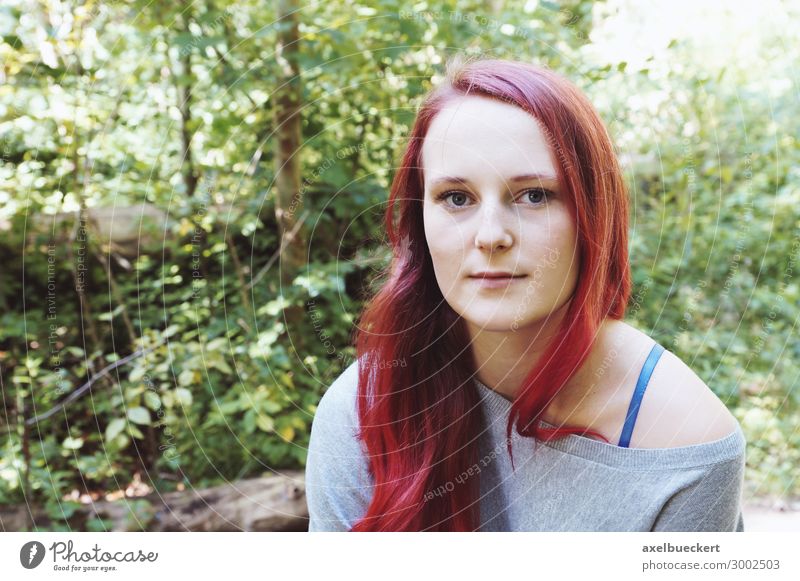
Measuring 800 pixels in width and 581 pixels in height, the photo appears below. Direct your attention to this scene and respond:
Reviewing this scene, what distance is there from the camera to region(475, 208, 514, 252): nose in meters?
0.47

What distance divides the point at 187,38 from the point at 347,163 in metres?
0.24

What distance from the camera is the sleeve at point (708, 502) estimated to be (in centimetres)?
48

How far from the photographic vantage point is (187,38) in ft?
2.54

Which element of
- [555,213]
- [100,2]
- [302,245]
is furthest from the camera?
[302,245]

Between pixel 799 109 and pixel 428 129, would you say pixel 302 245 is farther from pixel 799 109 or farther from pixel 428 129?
pixel 799 109

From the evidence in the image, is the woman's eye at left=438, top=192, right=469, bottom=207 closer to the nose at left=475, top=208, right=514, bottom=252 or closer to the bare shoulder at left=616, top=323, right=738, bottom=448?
the nose at left=475, top=208, right=514, bottom=252

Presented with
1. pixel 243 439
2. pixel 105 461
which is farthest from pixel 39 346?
pixel 243 439

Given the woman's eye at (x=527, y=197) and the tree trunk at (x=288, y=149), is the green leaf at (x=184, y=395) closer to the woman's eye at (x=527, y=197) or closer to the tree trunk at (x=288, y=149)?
the tree trunk at (x=288, y=149)

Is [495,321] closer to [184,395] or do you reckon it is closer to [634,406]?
[634,406]

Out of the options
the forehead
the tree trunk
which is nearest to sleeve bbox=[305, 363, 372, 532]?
the forehead

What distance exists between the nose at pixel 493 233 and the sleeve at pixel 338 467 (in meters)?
0.18

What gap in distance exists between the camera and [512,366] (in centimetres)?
54

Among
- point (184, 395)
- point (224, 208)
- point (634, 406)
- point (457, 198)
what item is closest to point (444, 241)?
point (457, 198)

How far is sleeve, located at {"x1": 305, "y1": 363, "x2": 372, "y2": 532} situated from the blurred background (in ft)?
0.74
